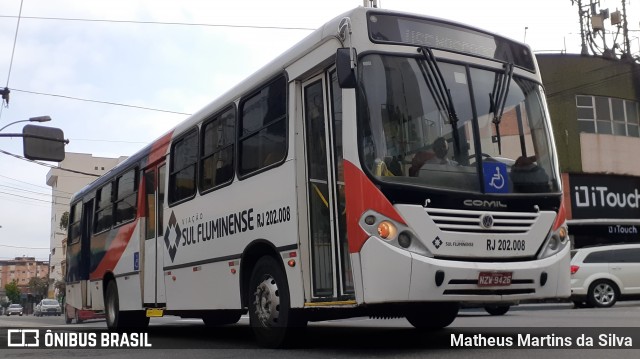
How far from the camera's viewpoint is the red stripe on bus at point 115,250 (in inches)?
513

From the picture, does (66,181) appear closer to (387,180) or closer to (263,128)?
(263,128)

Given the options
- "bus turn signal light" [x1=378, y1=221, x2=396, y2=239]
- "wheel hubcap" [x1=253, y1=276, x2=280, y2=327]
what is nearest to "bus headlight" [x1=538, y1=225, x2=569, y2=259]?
"bus turn signal light" [x1=378, y1=221, x2=396, y2=239]

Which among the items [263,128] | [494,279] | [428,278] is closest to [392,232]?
[428,278]

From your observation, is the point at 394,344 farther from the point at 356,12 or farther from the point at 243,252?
the point at 356,12

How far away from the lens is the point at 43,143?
51.2ft

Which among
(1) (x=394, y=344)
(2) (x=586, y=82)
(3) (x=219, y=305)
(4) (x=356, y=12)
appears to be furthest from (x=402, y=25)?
(2) (x=586, y=82)

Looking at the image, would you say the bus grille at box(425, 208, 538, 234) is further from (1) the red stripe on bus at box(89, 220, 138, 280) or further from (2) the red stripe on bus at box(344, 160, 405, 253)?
(1) the red stripe on bus at box(89, 220, 138, 280)

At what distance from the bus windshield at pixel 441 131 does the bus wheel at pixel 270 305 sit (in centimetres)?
190

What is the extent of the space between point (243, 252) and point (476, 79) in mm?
3392

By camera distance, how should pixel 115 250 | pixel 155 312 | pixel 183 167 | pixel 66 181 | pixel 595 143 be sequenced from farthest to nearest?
pixel 66 181, pixel 595 143, pixel 115 250, pixel 155 312, pixel 183 167

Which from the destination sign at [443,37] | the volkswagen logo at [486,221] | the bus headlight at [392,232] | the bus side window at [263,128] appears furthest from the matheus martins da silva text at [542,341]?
the destination sign at [443,37]

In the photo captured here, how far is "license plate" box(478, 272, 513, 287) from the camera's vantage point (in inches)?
268

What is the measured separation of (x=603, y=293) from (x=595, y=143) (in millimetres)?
12564

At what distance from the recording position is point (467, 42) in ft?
25.4
